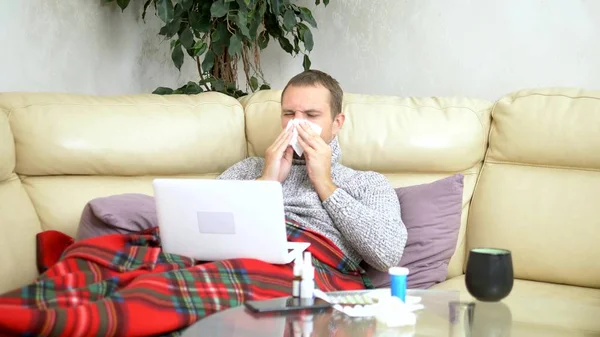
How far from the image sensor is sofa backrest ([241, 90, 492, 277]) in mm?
2438

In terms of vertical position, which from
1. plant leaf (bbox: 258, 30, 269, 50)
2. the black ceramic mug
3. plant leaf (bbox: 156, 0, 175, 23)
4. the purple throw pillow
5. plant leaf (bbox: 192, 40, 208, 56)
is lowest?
the purple throw pillow

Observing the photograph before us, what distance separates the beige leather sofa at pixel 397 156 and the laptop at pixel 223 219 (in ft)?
1.74

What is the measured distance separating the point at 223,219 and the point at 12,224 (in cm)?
70

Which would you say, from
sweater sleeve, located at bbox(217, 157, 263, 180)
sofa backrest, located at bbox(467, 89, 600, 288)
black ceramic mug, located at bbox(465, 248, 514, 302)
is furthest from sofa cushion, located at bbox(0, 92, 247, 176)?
black ceramic mug, located at bbox(465, 248, 514, 302)

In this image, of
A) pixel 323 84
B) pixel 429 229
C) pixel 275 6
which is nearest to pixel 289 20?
pixel 275 6

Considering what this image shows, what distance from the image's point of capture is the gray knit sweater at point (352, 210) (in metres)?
2.04

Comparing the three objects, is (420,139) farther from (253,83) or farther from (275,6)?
(253,83)

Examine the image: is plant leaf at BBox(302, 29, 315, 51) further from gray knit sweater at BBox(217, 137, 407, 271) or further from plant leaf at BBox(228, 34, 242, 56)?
gray knit sweater at BBox(217, 137, 407, 271)

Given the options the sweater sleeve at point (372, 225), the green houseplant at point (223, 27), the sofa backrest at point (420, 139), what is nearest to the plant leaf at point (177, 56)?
the green houseplant at point (223, 27)

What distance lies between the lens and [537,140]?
2.36 meters

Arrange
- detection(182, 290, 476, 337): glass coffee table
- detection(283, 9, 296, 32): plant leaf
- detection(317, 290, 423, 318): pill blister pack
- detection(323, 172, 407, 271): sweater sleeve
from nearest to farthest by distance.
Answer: detection(182, 290, 476, 337): glass coffee table, detection(317, 290, 423, 318): pill blister pack, detection(323, 172, 407, 271): sweater sleeve, detection(283, 9, 296, 32): plant leaf

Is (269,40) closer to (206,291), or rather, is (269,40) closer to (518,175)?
(518,175)

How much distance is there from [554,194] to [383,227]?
1.91ft

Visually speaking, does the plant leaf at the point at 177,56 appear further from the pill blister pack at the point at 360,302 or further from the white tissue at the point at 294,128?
the pill blister pack at the point at 360,302
